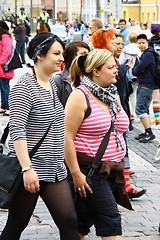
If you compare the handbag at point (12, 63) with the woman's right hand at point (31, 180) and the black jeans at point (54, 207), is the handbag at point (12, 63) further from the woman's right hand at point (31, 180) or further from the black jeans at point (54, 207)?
the woman's right hand at point (31, 180)

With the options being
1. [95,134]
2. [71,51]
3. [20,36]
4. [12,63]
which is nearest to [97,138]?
[95,134]

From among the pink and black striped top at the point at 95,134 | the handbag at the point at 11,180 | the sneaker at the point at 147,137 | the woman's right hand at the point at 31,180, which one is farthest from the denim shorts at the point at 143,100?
the woman's right hand at the point at 31,180

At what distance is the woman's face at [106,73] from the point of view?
4.89m

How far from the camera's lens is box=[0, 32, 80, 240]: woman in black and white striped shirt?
425 cm

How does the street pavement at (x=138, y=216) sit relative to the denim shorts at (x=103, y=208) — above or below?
below

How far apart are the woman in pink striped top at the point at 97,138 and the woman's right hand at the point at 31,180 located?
57cm

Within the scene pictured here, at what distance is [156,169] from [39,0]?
8958 centimetres

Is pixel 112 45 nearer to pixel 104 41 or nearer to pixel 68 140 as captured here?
pixel 104 41

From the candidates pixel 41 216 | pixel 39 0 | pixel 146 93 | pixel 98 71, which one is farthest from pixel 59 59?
pixel 39 0

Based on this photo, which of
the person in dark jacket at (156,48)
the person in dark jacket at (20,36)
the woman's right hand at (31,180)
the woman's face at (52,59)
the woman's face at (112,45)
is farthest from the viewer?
the person in dark jacket at (20,36)

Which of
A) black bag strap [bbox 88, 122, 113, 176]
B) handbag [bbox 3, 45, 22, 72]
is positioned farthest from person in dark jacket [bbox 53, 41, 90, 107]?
handbag [bbox 3, 45, 22, 72]

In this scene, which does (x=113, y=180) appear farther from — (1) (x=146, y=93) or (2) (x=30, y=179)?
(1) (x=146, y=93)

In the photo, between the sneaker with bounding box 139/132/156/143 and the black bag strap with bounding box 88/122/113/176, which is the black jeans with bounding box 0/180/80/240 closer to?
the black bag strap with bounding box 88/122/113/176

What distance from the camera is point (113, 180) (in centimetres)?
498
